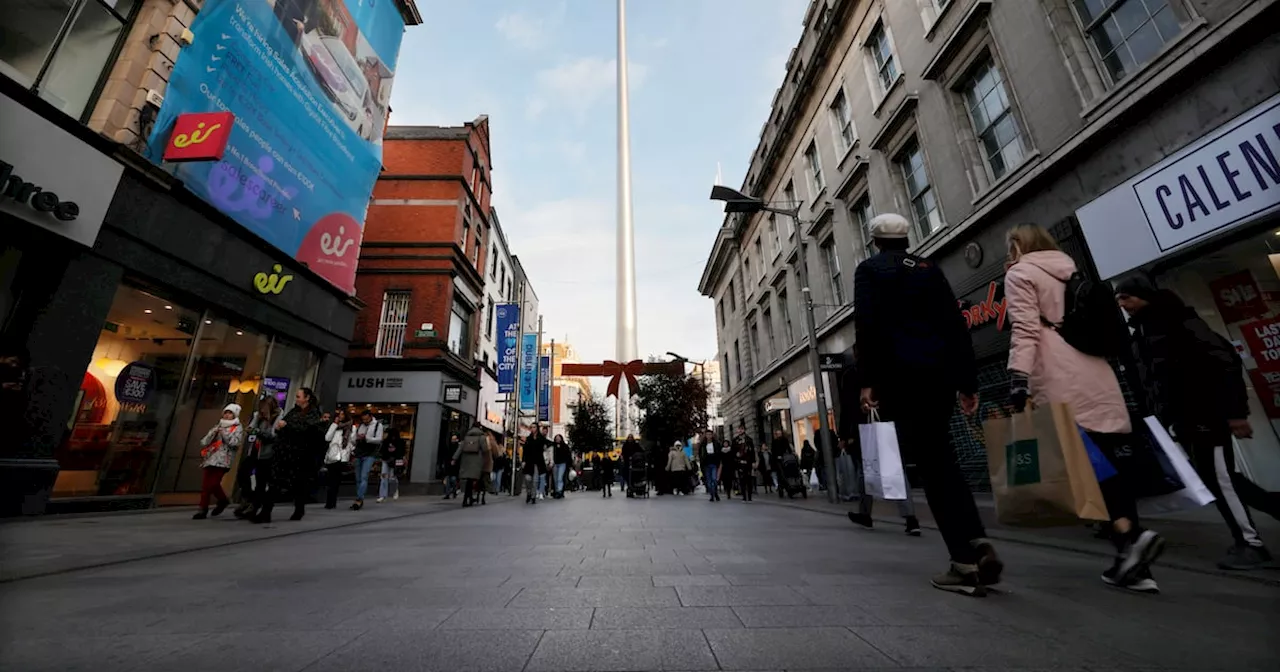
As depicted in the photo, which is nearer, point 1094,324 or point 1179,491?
point 1179,491

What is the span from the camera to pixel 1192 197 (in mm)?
5992

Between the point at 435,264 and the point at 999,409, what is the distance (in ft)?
58.8

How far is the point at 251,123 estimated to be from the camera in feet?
31.3

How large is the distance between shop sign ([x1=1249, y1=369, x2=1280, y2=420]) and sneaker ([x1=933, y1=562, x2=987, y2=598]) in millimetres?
6448

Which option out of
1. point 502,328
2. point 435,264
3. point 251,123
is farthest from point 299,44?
point 502,328

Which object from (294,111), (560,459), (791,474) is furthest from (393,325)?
(791,474)

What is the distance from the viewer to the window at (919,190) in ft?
38.6

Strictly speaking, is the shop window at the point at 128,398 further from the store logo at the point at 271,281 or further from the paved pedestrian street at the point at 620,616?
the paved pedestrian street at the point at 620,616

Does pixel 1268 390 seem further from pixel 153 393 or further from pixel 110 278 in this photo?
pixel 153 393

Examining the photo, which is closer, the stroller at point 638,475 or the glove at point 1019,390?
the glove at point 1019,390

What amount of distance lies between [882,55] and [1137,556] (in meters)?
14.6

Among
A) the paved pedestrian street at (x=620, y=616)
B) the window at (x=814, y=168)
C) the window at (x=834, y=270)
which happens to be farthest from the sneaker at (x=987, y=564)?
the window at (x=814, y=168)

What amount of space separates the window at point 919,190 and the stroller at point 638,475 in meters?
10.4

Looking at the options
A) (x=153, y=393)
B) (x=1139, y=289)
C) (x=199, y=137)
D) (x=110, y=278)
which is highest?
(x=199, y=137)
